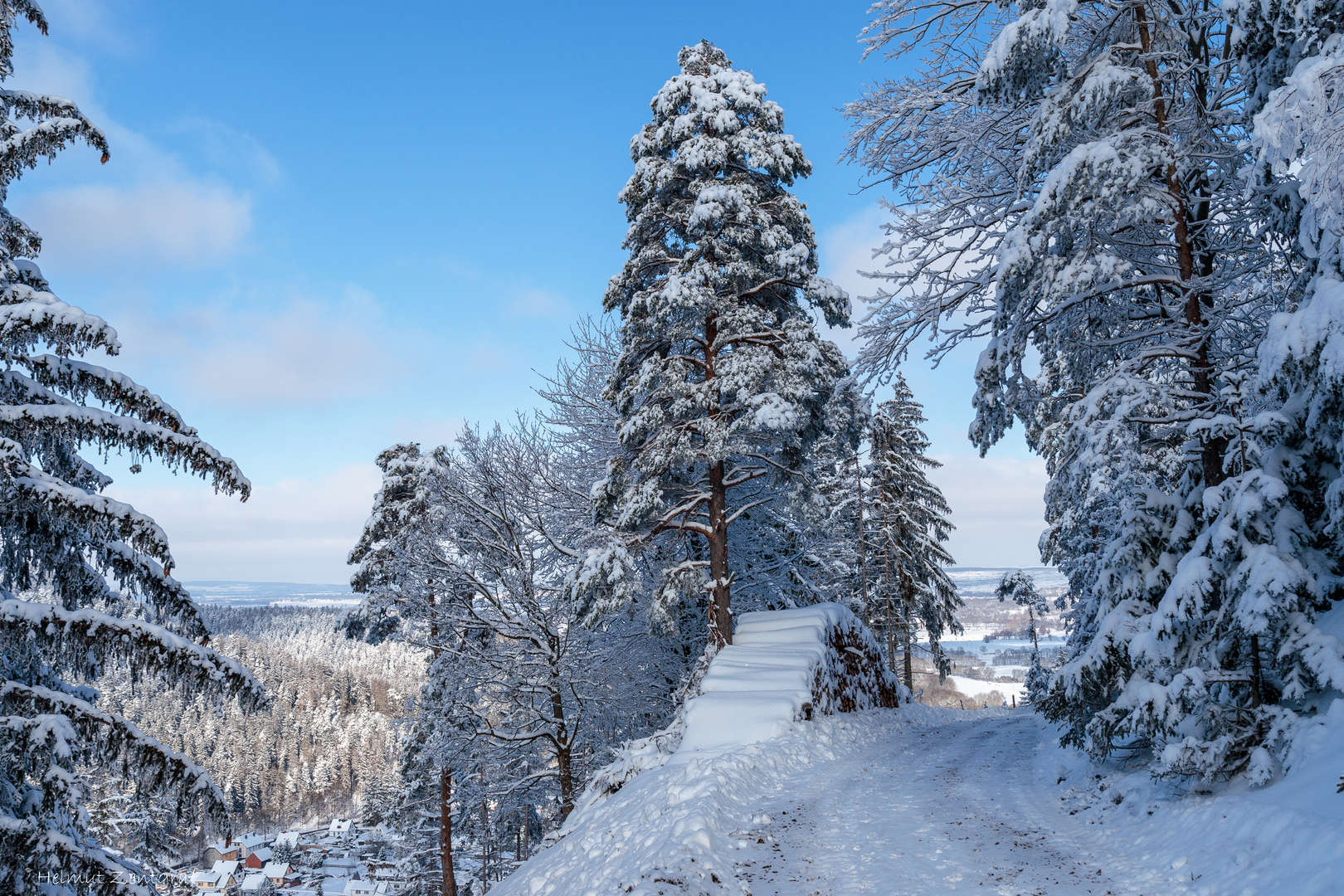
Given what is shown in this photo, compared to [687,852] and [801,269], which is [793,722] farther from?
[801,269]

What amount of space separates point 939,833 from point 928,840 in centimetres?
38

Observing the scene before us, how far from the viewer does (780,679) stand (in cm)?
1255

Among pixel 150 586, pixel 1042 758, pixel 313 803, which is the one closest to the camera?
pixel 150 586

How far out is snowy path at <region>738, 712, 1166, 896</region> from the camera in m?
5.79

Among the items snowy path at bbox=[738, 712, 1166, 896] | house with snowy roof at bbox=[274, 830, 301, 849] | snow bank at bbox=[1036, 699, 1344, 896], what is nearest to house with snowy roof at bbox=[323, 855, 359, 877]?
house with snowy roof at bbox=[274, 830, 301, 849]

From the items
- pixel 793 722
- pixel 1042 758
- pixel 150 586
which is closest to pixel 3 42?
pixel 150 586

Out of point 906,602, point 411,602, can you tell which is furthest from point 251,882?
point 411,602

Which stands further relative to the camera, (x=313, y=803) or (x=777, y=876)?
(x=313, y=803)

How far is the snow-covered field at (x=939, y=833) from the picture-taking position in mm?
5371

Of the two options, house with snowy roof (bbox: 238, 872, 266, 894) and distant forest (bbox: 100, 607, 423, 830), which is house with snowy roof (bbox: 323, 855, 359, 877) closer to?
house with snowy roof (bbox: 238, 872, 266, 894)

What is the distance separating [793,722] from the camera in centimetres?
1147

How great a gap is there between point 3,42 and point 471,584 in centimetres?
1168

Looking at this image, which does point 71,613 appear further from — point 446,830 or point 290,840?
point 290,840

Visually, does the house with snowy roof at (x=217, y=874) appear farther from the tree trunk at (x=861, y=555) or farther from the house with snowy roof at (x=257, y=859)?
the tree trunk at (x=861, y=555)
